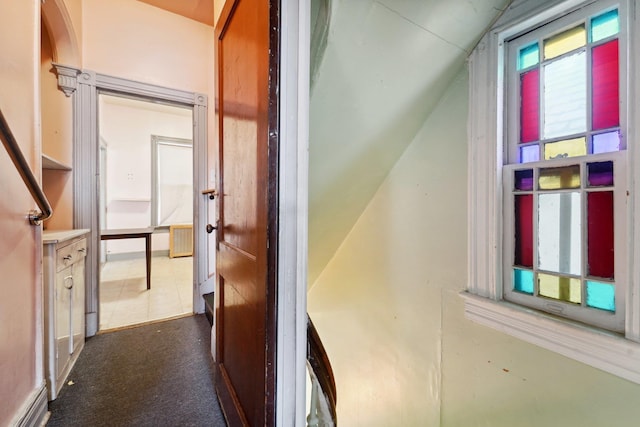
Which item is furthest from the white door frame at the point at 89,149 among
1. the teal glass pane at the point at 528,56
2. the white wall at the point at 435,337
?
the teal glass pane at the point at 528,56

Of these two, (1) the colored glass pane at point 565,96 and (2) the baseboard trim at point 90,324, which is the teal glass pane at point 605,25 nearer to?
(1) the colored glass pane at point 565,96

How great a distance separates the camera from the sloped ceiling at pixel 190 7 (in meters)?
2.19

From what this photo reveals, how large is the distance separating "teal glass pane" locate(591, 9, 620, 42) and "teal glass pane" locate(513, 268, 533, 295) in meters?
0.76

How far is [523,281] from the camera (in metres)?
0.94

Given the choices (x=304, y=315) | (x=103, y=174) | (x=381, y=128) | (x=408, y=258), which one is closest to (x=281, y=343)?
(x=304, y=315)

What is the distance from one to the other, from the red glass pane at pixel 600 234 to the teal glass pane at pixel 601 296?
0.10 feet

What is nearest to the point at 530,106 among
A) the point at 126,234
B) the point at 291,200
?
the point at 291,200

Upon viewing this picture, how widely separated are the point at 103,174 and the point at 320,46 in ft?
15.6

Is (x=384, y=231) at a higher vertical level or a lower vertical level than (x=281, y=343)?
higher

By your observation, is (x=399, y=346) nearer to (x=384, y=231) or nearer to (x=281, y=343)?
(x=384, y=231)

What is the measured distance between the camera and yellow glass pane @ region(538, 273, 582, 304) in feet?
2.68

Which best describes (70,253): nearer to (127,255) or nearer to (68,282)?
(68,282)

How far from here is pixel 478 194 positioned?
0.99 m

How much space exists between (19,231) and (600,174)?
217cm
